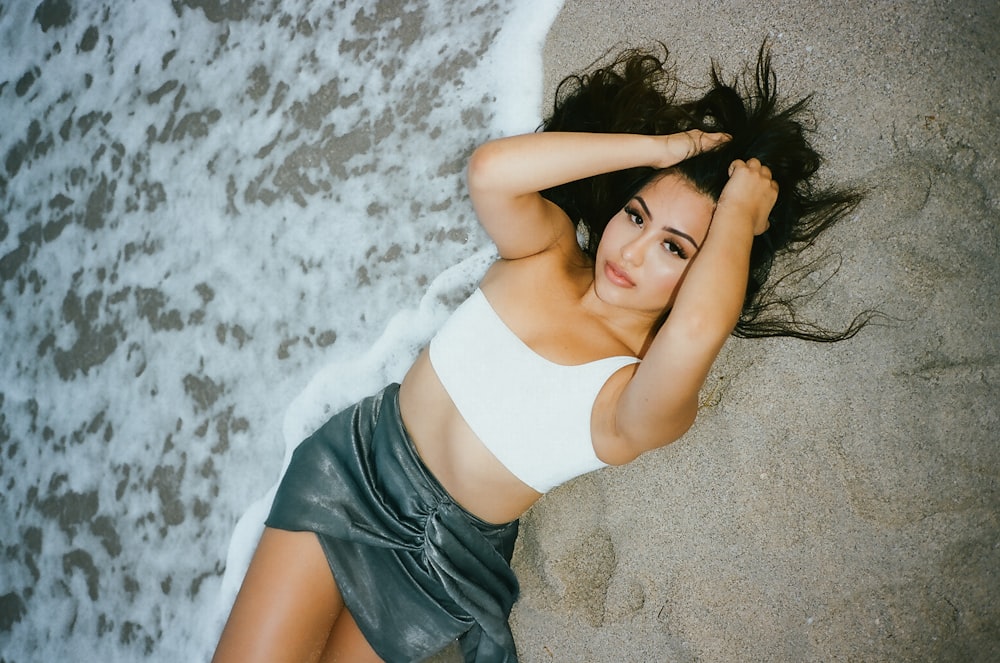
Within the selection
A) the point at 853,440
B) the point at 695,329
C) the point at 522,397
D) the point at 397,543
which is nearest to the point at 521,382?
the point at 522,397

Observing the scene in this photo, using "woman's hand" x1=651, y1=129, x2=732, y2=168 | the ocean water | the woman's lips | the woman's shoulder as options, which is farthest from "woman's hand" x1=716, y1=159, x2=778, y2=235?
the ocean water

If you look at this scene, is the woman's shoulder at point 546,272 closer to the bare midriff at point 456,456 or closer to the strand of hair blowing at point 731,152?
the strand of hair blowing at point 731,152

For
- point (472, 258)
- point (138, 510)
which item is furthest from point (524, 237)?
point (138, 510)

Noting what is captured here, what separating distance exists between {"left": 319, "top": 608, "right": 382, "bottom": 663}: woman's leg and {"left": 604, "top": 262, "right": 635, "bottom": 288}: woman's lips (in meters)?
1.38

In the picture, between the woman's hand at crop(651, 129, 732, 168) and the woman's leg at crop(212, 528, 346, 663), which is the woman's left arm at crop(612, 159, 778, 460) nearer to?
the woman's hand at crop(651, 129, 732, 168)

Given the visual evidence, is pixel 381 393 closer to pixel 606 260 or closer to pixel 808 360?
pixel 606 260

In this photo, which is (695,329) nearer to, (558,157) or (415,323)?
(558,157)

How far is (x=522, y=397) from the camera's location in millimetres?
2037

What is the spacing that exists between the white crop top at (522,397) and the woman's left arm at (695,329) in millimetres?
122

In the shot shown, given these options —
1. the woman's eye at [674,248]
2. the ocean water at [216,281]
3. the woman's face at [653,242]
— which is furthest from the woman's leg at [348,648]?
the woman's eye at [674,248]

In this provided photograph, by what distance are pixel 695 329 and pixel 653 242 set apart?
310 millimetres

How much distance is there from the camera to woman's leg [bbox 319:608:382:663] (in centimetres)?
218

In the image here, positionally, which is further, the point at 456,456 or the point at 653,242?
the point at 456,456

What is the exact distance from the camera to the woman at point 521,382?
1.97 meters
